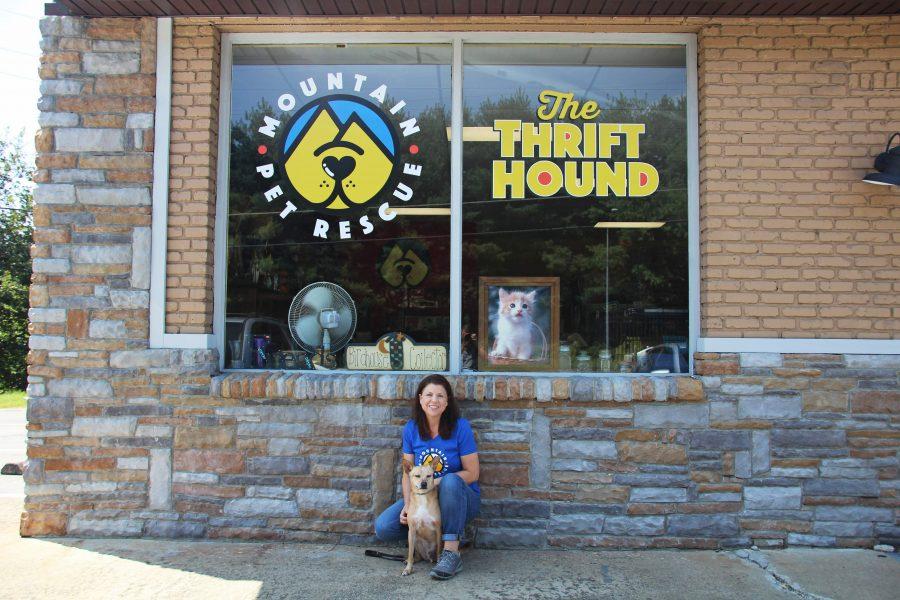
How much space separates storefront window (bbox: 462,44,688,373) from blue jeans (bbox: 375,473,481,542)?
107 cm

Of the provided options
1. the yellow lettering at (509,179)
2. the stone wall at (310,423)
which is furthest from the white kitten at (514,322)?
the yellow lettering at (509,179)

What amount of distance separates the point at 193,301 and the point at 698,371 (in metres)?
3.40

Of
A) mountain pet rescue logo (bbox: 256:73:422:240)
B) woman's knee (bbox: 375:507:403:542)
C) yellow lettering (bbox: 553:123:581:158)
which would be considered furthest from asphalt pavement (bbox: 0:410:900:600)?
yellow lettering (bbox: 553:123:581:158)

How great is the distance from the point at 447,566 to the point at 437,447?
69 centimetres

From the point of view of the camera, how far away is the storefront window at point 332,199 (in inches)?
203

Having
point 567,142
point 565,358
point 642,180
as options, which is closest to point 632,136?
point 642,180

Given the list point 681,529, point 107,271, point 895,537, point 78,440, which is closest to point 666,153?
point 681,529

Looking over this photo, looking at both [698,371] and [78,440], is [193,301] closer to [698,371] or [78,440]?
[78,440]

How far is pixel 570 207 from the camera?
16.8ft

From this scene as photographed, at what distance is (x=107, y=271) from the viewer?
4.86 meters

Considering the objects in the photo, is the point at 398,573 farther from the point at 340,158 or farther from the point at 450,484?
the point at 340,158

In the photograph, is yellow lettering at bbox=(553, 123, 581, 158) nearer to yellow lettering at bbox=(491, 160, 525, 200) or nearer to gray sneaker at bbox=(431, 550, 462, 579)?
yellow lettering at bbox=(491, 160, 525, 200)

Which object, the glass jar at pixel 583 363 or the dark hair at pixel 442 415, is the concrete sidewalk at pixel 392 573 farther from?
the glass jar at pixel 583 363

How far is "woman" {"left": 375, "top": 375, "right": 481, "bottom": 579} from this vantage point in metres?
4.32
